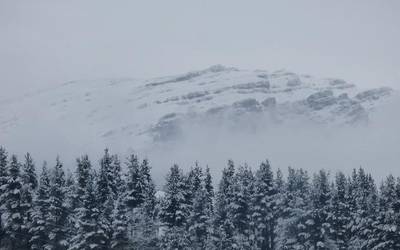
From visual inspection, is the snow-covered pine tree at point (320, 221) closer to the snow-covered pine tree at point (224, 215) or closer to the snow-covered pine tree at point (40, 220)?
the snow-covered pine tree at point (224, 215)

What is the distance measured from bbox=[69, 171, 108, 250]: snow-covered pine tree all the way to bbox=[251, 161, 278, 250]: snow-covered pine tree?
2741cm

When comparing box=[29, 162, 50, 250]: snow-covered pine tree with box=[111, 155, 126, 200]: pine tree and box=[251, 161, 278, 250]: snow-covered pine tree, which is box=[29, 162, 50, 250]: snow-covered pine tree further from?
box=[251, 161, 278, 250]: snow-covered pine tree

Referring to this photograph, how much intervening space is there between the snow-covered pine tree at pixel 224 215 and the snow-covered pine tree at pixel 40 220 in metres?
19.4

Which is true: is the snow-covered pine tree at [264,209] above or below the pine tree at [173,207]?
below

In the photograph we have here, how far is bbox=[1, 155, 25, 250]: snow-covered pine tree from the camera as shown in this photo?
73.4 m

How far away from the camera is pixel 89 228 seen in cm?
6650

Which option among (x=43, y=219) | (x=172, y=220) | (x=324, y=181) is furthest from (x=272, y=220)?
(x=43, y=219)

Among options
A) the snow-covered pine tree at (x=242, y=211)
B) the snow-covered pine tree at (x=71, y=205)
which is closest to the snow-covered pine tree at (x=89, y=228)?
the snow-covered pine tree at (x=71, y=205)

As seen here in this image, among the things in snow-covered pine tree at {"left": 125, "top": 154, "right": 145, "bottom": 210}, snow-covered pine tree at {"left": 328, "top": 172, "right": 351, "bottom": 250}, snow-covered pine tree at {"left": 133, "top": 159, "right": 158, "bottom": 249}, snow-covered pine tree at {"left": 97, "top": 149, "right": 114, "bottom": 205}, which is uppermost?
snow-covered pine tree at {"left": 97, "top": 149, "right": 114, "bottom": 205}

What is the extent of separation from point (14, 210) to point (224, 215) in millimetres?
25917

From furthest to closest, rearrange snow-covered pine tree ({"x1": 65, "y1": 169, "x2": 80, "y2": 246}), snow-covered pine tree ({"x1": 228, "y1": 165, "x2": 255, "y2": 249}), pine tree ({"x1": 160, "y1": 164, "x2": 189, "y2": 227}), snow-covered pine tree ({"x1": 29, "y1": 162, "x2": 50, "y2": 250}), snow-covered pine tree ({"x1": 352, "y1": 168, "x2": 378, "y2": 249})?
snow-covered pine tree ({"x1": 228, "y1": 165, "x2": 255, "y2": 249}) < pine tree ({"x1": 160, "y1": 164, "x2": 189, "y2": 227}) < snow-covered pine tree ({"x1": 352, "y1": 168, "x2": 378, "y2": 249}) < snow-covered pine tree ({"x1": 65, "y1": 169, "x2": 80, "y2": 246}) < snow-covered pine tree ({"x1": 29, "y1": 162, "x2": 50, "y2": 250})

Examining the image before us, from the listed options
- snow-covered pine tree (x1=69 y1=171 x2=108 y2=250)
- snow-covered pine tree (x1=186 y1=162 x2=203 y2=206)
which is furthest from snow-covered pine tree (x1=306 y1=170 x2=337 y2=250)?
snow-covered pine tree (x1=69 y1=171 x2=108 y2=250)

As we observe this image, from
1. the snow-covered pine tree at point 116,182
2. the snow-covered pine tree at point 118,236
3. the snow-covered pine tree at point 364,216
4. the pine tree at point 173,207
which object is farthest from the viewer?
the snow-covered pine tree at point 116,182

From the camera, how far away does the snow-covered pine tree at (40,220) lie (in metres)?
72.3
